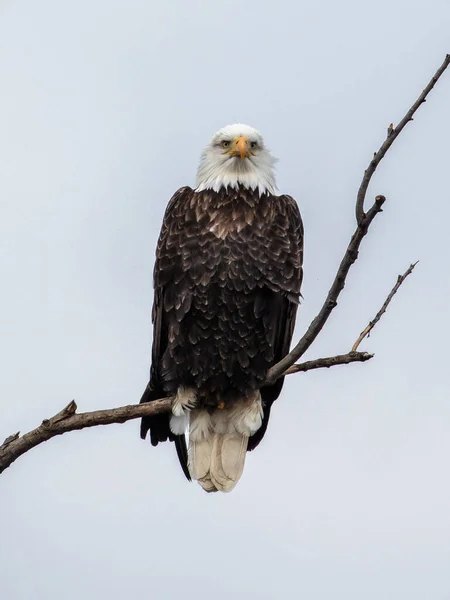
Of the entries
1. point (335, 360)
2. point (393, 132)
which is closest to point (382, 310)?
point (335, 360)

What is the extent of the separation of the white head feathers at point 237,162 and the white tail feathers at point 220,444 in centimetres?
A: 138

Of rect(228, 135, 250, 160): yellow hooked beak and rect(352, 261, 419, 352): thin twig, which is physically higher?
rect(228, 135, 250, 160): yellow hooked beak

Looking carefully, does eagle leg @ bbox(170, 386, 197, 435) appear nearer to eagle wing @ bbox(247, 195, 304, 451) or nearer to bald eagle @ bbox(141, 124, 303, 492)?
bald eagle @ bbox(141, 124, 303, 492)

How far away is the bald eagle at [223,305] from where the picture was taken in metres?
6.09

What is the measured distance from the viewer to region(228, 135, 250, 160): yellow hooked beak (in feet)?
21.6

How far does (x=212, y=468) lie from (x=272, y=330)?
1110 mm

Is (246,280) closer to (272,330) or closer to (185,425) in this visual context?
(272,330)

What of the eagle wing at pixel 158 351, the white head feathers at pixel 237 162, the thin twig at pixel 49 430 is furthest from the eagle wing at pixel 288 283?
the thin twig at pixel 49 430

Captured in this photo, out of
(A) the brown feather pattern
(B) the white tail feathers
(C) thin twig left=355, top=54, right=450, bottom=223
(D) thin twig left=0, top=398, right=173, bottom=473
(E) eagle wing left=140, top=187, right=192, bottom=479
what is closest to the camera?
(C) thin twig left=355, top=54, right=450, bottom=223

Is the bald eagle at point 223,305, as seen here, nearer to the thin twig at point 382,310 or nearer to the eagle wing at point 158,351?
the eagle wing at point 158,351

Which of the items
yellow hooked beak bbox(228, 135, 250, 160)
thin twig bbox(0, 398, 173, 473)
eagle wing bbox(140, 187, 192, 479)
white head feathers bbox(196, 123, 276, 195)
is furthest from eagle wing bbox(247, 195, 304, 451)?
thin twig bbox(0, 398, 173, 473)

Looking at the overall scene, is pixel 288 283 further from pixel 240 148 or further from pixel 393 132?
pixel 393 132

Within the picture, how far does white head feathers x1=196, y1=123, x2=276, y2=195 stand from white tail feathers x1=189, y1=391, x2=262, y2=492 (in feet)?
4.52

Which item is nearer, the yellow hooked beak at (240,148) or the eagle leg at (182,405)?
the eagle leg at (182,405)
